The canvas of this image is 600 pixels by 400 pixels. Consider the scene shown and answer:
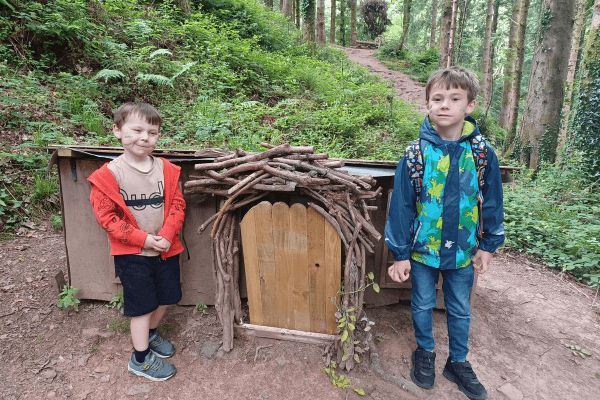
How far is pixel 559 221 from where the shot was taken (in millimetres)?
5102

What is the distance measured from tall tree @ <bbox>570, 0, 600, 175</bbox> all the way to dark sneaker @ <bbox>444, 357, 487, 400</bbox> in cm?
559

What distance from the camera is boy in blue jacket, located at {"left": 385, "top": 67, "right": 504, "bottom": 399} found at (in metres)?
2.22

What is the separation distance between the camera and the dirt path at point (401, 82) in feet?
41.9

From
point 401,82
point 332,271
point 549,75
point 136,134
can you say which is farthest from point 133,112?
point 401,82

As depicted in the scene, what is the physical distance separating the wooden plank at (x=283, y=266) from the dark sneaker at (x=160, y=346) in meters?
0.96

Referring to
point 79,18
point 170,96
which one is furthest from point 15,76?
point 170,96

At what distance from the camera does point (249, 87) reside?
26.5ft

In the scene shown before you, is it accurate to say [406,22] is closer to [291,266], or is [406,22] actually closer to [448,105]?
[448,105]

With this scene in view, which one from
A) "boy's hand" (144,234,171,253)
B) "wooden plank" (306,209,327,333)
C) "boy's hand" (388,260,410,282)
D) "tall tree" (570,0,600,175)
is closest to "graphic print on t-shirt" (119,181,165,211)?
"boy's hand" (144,234,171,253)

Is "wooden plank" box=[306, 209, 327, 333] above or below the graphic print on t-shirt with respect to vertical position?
below

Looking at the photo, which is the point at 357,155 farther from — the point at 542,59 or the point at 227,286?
the point at 542,59

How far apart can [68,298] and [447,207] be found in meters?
3.50

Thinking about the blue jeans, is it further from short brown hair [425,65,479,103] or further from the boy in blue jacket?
short brown hair [425,65,479,103]

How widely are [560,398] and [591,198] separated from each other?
4.67m
